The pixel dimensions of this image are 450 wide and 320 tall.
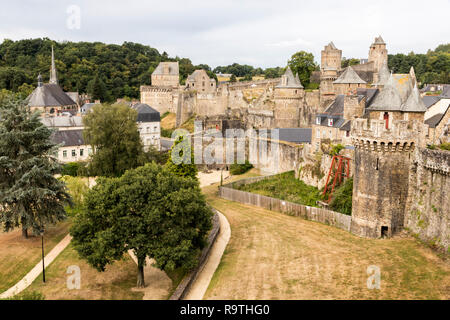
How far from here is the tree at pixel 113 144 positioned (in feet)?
137

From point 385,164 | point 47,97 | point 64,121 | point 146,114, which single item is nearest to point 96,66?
point 47,97

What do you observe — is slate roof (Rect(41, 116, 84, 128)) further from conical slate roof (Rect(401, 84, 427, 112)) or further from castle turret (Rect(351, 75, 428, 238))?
conical slate roof (Rect(401, 84, 427, 112))

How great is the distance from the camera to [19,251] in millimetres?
28328

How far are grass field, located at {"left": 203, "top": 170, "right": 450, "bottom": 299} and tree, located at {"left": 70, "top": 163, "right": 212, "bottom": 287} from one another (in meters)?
2.70

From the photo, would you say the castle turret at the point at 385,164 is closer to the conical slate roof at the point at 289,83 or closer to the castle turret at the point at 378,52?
the conical slate roof at the point at 289,83

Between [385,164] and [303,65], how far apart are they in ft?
172

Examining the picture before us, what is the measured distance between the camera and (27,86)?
90.1 meters

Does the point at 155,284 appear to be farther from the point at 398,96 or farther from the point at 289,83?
the point at 289,83

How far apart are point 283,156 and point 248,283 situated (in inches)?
866

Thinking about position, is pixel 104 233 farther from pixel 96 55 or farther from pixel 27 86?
pixel 96 55

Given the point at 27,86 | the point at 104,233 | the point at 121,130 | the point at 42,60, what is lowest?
the point at 104,233

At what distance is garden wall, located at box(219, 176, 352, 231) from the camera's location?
2803 centimetres

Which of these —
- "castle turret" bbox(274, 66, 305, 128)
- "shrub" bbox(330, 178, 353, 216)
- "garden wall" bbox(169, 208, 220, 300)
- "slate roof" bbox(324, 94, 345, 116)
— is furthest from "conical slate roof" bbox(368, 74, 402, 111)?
"castle turret" bbox(274, 66, 305, 128)
